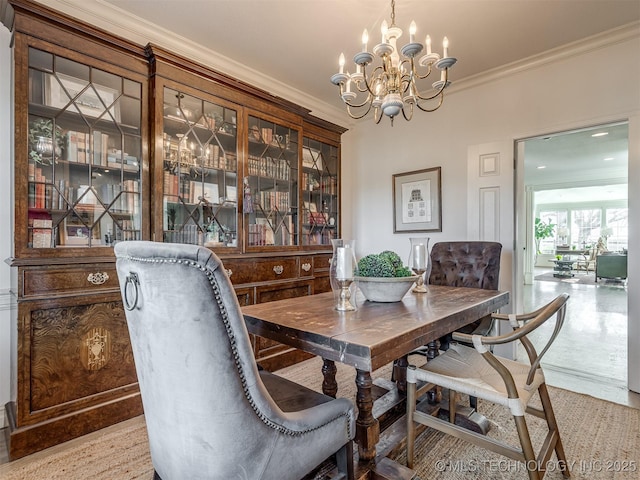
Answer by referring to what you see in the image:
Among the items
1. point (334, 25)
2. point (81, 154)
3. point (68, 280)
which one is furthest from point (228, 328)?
point (334, 25)

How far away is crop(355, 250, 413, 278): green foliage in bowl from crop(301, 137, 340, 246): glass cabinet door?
1.58 metres

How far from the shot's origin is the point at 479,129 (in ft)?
10.6

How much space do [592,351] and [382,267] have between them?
3035mm

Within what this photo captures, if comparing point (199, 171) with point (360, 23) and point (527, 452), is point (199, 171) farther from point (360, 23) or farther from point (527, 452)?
point (527, 452)

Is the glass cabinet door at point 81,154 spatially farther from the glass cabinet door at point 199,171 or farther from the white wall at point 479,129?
the white wall at point 479,129

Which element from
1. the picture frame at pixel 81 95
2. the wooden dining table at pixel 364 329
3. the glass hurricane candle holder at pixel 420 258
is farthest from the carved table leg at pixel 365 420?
the picture frame at pixel 81 95

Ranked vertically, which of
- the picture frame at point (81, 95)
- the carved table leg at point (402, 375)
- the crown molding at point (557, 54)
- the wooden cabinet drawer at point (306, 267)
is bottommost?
the carved table leg at point (402, 375)

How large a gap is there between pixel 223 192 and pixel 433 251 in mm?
1895

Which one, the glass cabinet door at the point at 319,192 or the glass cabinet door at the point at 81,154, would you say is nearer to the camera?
the glass cabinet door at the point at 81,154

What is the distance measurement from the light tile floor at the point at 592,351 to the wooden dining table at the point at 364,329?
1526 millimetres

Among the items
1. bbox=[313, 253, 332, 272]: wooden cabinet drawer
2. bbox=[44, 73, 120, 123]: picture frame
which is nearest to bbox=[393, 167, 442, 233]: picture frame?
bbox=[313, 253, 332, 272]: wooden cabinet drawer

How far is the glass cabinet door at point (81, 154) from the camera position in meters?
1.81

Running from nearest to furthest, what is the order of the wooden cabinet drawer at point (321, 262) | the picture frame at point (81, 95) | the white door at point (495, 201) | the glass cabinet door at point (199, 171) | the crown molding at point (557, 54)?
the picture frame at point (81, 95) → the glass cabinet door at point (199, 171) → the crown molding at point (557, 54) → the white door at point (495, 201) → the wooden cabinet drawer at point (321, 262)

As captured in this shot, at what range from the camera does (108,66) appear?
2.01m
